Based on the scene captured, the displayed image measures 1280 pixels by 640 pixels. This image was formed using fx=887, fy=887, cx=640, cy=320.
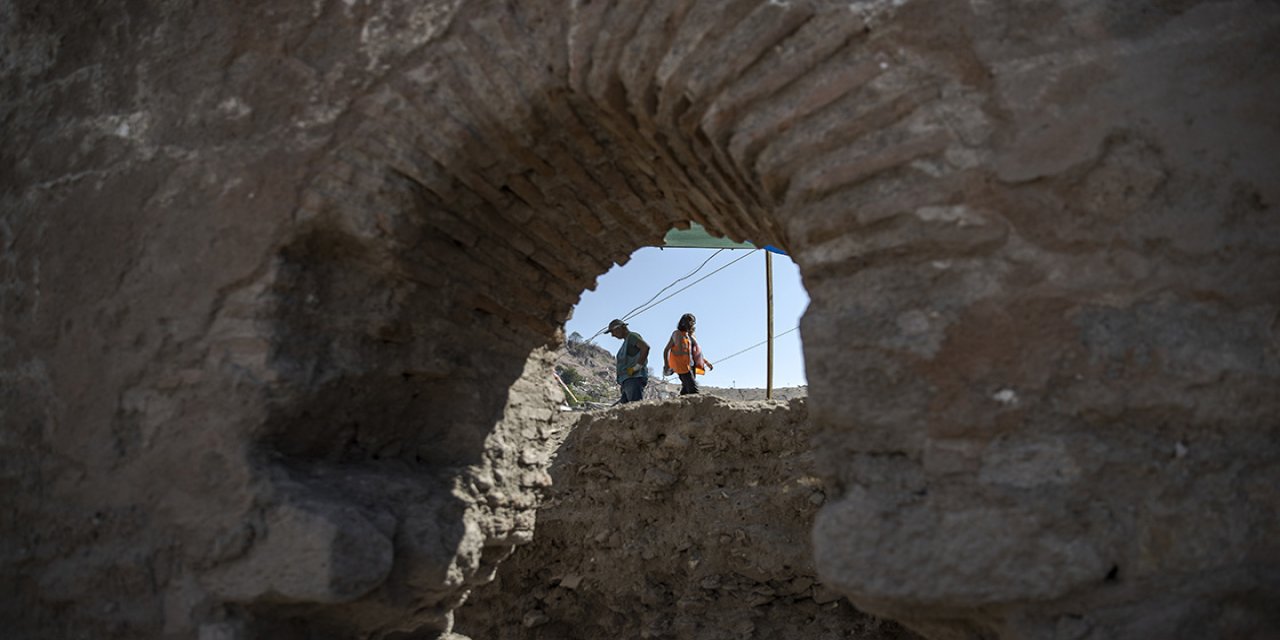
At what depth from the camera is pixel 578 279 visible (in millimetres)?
2936

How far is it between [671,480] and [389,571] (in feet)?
11.0

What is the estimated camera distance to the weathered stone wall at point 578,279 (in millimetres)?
1480

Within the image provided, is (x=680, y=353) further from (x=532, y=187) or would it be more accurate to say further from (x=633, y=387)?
(x=532, y=187)

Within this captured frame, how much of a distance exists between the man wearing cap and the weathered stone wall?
4822mm

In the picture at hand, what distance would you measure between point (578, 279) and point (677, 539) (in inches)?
110

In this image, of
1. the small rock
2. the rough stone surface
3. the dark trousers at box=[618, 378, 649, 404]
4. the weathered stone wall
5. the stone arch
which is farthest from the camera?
the dark trousers at box=[618, 378, 649, 404]

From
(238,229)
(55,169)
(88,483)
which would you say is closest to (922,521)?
(238,229)

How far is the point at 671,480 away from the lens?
211 inches

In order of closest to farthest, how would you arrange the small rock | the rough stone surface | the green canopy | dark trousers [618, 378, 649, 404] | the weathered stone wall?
the weathered stone wall
the rough stone surface
the small rock
dark trousers [618, 378, 649, 404]
the green canopy

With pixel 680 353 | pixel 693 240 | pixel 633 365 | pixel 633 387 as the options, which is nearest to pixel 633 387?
pixel 633 387

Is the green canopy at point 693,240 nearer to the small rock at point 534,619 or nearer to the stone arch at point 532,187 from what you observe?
the small rock at point 534,619

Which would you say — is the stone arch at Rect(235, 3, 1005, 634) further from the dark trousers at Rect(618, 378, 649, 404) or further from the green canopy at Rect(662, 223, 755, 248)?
the green canopy at Rect(662, 223, 755, 248)

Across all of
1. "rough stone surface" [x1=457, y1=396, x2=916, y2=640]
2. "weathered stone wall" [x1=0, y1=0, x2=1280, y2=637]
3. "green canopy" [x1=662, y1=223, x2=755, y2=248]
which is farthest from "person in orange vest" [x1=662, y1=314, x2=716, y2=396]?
"weathered stone wall" [x1=0, y1=0, x2=1280, y2=637]

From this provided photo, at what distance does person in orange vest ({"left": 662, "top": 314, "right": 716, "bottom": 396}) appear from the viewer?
771 cm
